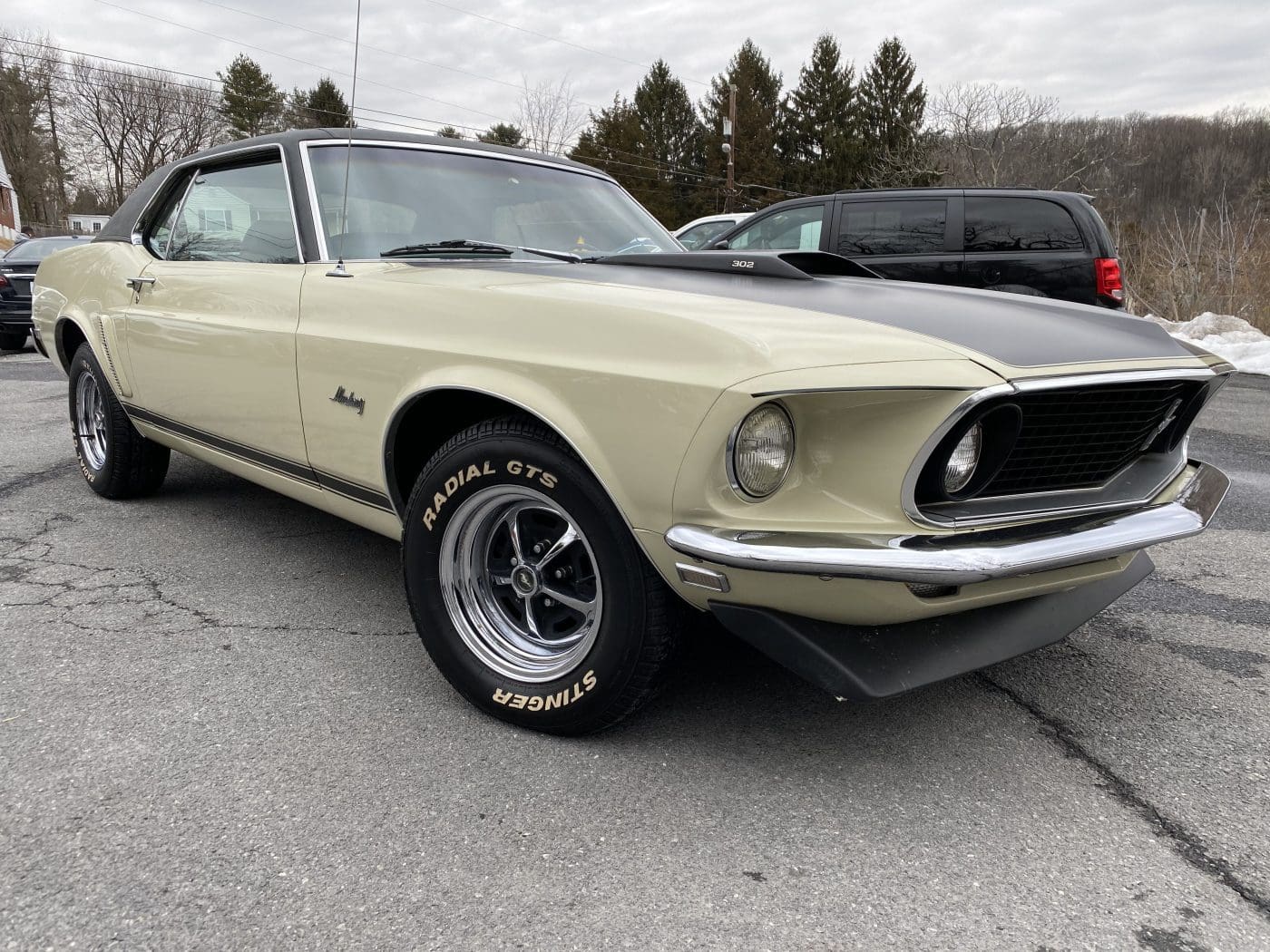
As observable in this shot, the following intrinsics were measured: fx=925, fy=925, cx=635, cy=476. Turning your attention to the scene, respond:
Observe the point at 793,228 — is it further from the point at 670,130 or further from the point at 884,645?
the point at 670,130

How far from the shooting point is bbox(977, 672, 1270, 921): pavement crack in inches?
67.9

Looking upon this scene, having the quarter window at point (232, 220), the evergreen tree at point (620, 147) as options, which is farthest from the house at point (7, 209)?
the quarter window at point (232, 220)

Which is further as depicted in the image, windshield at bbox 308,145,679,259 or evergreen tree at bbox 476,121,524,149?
evergreen tree at bbox 476,121,524,149

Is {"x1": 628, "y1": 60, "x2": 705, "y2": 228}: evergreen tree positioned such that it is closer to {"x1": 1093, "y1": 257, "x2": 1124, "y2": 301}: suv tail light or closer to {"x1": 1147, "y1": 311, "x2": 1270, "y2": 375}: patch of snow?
{"x1": 1147, "y1": 311, "x2": 1270, "y2": 375}: patch of snow

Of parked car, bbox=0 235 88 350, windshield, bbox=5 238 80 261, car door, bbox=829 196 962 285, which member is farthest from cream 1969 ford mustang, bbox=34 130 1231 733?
windshield, bbox=5 238 80 261

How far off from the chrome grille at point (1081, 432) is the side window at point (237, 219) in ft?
7.26

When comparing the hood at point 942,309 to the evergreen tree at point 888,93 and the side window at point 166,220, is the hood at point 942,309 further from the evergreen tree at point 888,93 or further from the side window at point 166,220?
the evergreen tree at point 888,93

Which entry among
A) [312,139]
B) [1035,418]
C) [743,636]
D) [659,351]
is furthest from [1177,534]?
[312,139]

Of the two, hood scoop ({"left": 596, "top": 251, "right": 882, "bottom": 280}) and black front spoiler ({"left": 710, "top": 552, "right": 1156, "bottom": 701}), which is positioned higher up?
hood scoop ({"left": 596, "top": 251, "right": 882, "bottom": 280})

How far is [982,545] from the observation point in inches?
70.7

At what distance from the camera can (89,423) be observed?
4.56 meters

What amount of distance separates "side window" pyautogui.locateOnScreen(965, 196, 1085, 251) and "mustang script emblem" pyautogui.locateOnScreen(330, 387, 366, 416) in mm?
5850

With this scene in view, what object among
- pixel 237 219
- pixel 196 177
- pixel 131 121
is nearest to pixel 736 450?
pixel 237 219

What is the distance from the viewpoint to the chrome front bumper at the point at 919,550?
171 centimetres
